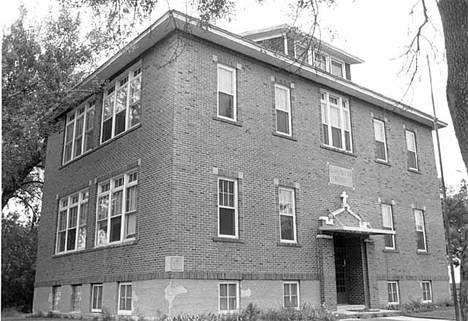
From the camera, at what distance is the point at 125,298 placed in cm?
1399

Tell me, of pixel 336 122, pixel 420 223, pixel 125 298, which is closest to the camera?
pixel 125 298

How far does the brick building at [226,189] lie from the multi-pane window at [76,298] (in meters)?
0.05

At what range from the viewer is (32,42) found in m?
15.2

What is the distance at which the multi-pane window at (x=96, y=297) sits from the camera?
15336 millimetres

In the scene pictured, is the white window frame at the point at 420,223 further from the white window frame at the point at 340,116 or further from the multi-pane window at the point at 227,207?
the multi-pane window at the point at 227,207

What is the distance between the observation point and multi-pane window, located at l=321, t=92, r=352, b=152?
17.9 metres

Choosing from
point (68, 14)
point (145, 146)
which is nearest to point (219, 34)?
point (145, 146)

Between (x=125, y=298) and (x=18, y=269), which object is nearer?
(x=125, y=298)

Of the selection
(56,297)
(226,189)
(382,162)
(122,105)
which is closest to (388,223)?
(382,162)

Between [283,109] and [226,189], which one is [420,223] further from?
[226,189]

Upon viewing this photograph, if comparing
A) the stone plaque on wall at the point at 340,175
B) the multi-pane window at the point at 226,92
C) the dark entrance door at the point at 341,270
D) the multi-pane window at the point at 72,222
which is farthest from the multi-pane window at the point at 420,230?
the multi-pane window at the point at 72,222

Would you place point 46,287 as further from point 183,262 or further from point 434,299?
point 434,299

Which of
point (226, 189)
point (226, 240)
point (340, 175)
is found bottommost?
point (226, 240)

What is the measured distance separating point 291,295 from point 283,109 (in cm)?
601
